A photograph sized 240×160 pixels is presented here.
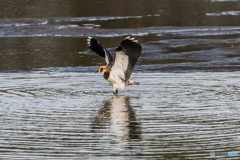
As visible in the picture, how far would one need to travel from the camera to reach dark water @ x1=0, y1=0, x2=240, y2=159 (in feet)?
27.3

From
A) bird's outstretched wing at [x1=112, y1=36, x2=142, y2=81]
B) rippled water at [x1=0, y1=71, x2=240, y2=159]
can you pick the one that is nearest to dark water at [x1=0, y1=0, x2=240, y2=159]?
rippled water at [x1=0, y1=71, x2=240, y2=159]

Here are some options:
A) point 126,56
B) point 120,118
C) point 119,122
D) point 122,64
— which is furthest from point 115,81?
point 119,122

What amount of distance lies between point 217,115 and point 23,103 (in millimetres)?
3673

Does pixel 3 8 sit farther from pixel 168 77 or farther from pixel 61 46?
pixel 168 77

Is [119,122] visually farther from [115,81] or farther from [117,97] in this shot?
[115,81]

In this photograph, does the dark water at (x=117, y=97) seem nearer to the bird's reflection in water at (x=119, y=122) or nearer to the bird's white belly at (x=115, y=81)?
the bird's reflection in water at (x=119, y=122)

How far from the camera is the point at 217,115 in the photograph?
10.2m

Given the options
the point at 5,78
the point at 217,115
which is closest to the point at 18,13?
the point at 5,78

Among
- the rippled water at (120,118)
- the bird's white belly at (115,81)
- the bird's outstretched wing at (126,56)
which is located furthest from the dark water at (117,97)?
the bird's outstretched wing at (126,56)

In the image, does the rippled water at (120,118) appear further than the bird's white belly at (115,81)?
No

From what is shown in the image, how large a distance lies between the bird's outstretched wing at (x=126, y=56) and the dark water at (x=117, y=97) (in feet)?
1.58

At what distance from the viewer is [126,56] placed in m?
13.0

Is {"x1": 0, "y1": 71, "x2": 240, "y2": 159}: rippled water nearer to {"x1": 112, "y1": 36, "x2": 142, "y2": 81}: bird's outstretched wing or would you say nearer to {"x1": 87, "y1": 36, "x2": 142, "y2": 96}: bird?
{"x1": 87, "y1": 36, "x2": 142, "y2": 96}: bird

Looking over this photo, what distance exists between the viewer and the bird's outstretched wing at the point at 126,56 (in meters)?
12.8
